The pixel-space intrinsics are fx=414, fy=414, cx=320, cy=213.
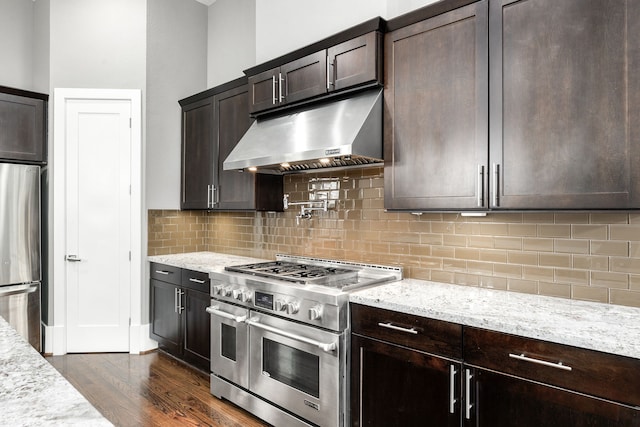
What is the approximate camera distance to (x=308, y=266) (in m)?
3.28

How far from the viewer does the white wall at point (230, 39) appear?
4.21 m

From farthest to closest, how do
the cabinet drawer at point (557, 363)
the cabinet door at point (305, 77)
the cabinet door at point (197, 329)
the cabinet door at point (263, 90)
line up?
the cabinet door at point (197, 329) < the cabinet door at point (263, 90) < the cabinet door at point (305, 77) < the cabinet drawer at point (557, 363)

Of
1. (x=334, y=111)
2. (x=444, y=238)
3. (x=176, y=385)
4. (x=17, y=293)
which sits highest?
(x=334, y=111)

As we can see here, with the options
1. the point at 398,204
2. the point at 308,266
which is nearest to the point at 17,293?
the point at 308,266

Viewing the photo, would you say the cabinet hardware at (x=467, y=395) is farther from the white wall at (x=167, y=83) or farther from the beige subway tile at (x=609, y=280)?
the white wall at (x=167, y=83)

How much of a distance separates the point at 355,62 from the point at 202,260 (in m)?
2.31

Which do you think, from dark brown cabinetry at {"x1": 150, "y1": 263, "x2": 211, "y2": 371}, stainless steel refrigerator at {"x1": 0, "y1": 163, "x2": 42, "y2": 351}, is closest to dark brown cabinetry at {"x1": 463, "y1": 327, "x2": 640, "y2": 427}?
dark brown cabinetry at {"x1": 150, "y1": 263, "x2": 211, "y2": 371}

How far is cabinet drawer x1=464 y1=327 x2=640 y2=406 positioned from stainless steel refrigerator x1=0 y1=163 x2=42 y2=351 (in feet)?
12.6

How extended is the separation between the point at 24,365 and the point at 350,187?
2.36 m

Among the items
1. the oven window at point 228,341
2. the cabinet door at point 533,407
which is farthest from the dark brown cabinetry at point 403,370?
the oven window at point 228,341

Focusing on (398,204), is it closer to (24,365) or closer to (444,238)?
(444,238)

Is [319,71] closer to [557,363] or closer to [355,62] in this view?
[355,62]

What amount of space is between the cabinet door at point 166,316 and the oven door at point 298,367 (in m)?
1.24

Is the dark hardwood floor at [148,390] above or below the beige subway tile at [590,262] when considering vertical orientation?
below
